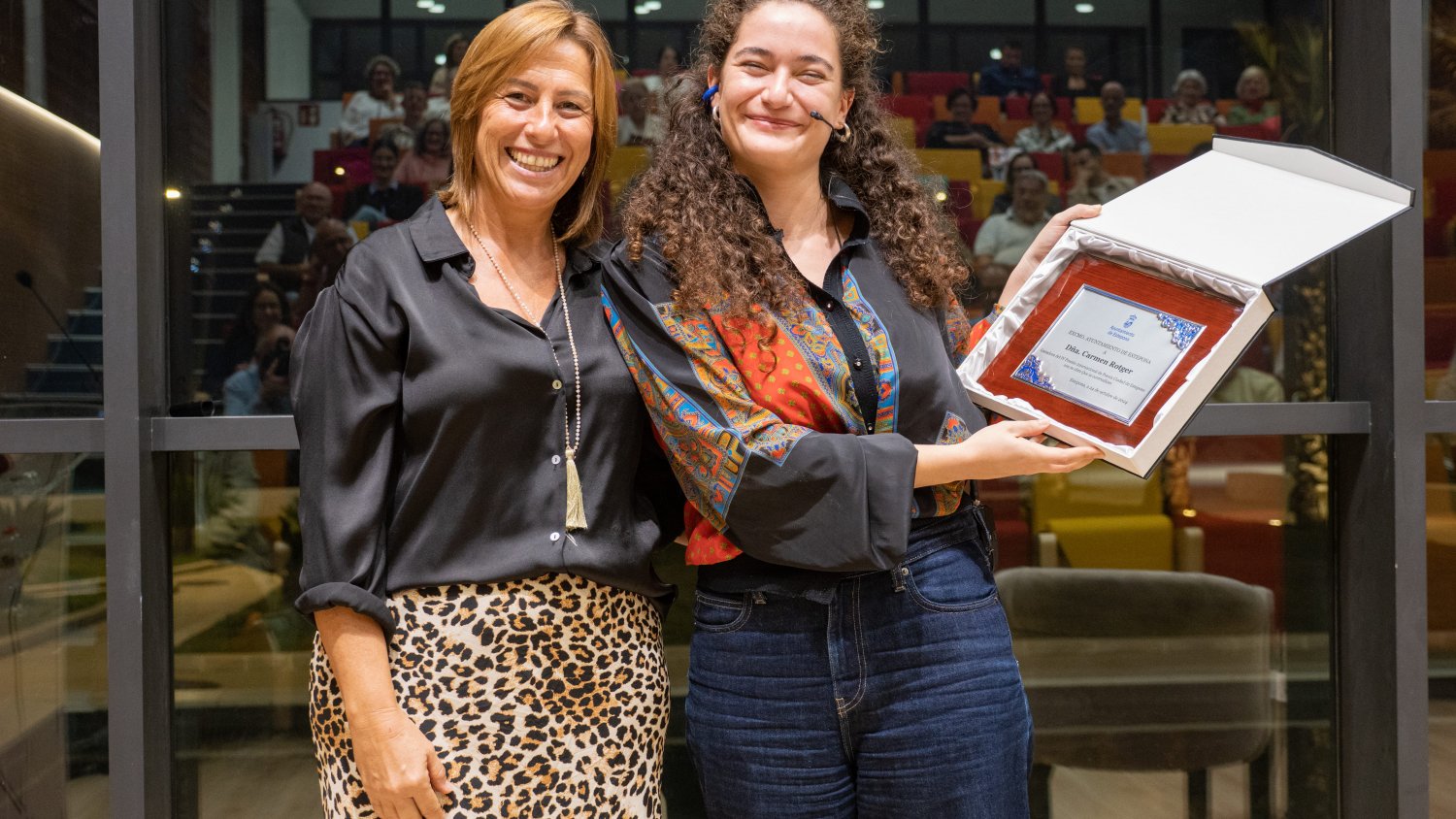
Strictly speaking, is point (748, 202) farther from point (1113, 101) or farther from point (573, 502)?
point (1113, 101)

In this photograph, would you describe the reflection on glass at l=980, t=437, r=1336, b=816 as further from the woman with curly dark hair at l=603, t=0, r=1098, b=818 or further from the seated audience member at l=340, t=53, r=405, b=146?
the seated audience member at l=340, t=53, r=405, b=146

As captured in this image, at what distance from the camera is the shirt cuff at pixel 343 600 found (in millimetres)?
1477

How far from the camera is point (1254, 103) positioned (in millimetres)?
2629

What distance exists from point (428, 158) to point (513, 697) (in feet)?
4.95

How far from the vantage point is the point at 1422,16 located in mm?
2432

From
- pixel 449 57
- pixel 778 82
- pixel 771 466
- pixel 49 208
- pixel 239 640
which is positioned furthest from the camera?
pixel 449 57

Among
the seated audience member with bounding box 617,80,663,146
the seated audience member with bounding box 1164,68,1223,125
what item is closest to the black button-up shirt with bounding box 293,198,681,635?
the seated audience member with bounding box 617,80,663,146

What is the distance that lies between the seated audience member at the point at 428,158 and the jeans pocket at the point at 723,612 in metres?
1.41

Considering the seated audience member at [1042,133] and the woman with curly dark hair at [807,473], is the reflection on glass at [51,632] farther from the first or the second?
the seated audience member at [1042,133]

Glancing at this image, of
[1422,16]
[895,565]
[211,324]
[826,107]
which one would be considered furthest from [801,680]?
[1422,16]

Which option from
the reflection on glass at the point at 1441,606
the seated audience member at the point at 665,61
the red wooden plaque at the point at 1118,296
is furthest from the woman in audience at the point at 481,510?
the reflection on glass at the point at 1441,606

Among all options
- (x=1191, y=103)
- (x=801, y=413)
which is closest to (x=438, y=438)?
(x=801, y=413)

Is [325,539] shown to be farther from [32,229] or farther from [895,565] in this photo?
[32,229]

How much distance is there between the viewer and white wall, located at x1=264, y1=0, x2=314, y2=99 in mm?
2498
